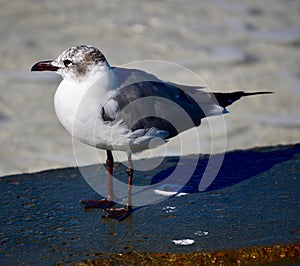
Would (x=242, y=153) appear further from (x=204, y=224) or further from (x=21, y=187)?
(x=21, y=187)

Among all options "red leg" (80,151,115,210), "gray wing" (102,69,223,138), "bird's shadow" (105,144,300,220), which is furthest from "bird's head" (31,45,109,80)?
"bird's shadow" (105,144,300,220)

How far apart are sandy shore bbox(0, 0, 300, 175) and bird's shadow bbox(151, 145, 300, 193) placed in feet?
6.93

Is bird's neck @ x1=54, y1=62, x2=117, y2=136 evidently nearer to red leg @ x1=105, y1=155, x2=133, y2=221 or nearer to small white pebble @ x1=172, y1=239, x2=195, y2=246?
red leg @ x1=105, y1=155, x2=133, y2=221

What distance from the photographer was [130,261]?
349cm

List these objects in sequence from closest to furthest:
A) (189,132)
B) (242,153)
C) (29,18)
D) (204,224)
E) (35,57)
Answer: (204,224)
(242,153)
(189,132)
(35,57)
(29,18)

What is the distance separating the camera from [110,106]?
158 inches

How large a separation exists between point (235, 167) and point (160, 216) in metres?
1.03

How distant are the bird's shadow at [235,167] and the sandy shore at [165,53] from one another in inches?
83.2

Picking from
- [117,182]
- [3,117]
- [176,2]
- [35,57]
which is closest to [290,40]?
[176,2]

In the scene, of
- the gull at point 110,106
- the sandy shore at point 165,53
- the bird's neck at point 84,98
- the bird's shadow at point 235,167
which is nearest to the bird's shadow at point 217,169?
the bird's shadow at point 235,167

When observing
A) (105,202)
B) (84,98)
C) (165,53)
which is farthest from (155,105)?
(165,53)

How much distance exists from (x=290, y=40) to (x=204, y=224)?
6731mm

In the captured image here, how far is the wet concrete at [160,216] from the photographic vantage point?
3648mm

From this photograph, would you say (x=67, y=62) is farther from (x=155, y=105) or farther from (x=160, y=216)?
(x=160, y=216)
